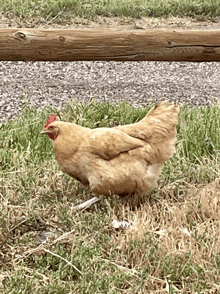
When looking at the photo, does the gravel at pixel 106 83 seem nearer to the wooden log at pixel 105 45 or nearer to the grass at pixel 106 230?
the wooden log at pixel 105 45

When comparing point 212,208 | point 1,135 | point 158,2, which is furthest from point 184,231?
point 158,2

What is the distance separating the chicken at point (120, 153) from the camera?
394cm

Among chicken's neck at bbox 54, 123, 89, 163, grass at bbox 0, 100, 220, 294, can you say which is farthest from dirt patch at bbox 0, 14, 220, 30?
chicken's neck at bbox 54, 123, 89, 163

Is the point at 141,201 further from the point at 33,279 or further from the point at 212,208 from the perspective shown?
the point at 33,279

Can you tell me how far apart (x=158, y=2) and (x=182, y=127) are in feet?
21.6

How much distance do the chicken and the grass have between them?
0.41 ft

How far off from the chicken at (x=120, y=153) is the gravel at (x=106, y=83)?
240 centimetres

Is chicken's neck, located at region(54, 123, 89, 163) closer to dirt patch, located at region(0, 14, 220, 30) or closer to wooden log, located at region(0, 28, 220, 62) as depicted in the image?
wooden log, located at region(0, 28, 220, 62)

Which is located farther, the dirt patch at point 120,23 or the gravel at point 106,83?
the dirt patch at point 120,23

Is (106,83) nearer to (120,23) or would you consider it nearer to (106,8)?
(120,23)

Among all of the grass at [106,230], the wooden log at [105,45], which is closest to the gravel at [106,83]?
the wooden log at [105,45]

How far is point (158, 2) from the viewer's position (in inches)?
442

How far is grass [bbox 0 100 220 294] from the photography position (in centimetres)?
333

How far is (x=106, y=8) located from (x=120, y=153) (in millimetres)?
7160
